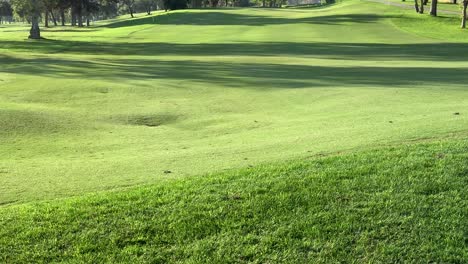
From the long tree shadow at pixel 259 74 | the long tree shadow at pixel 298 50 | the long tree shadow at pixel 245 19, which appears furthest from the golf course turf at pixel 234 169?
the long tree shadow at pixel 245 19

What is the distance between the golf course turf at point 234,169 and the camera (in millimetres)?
4473

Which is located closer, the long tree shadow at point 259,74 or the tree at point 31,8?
the long tree shadow at point 259,74

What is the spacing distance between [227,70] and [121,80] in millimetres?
4508

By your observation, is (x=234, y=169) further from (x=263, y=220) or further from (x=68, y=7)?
(x=68, y=7)

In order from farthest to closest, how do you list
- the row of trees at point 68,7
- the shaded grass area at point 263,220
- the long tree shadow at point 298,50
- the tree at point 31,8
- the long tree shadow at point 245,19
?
the long tree shadow at point 245,19 → the row of trees at point 68,7 → the tree at point 31,8 → the long tree shadow at point 298,50 → the shaded grass area at point 263,220

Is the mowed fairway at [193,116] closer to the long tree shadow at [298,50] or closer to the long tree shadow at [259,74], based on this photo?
the long tree shadow at [259,74]

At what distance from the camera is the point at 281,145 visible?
8062 mm

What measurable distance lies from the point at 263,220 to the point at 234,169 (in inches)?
70.0

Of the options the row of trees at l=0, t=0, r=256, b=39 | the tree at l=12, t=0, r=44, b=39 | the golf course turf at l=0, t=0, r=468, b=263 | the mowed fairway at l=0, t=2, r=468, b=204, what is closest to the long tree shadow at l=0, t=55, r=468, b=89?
the mowed fairway at l=0, t=2, r=468, b=204

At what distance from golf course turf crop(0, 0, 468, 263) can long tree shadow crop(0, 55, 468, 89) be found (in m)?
0.19

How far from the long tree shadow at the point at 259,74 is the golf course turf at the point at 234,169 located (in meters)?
0.19

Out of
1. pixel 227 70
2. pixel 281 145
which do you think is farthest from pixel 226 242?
pixel 227 70

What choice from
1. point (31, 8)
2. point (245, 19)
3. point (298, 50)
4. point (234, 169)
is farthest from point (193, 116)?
point (245, 19)

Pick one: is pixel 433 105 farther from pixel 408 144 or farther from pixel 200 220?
pixel 200 220
